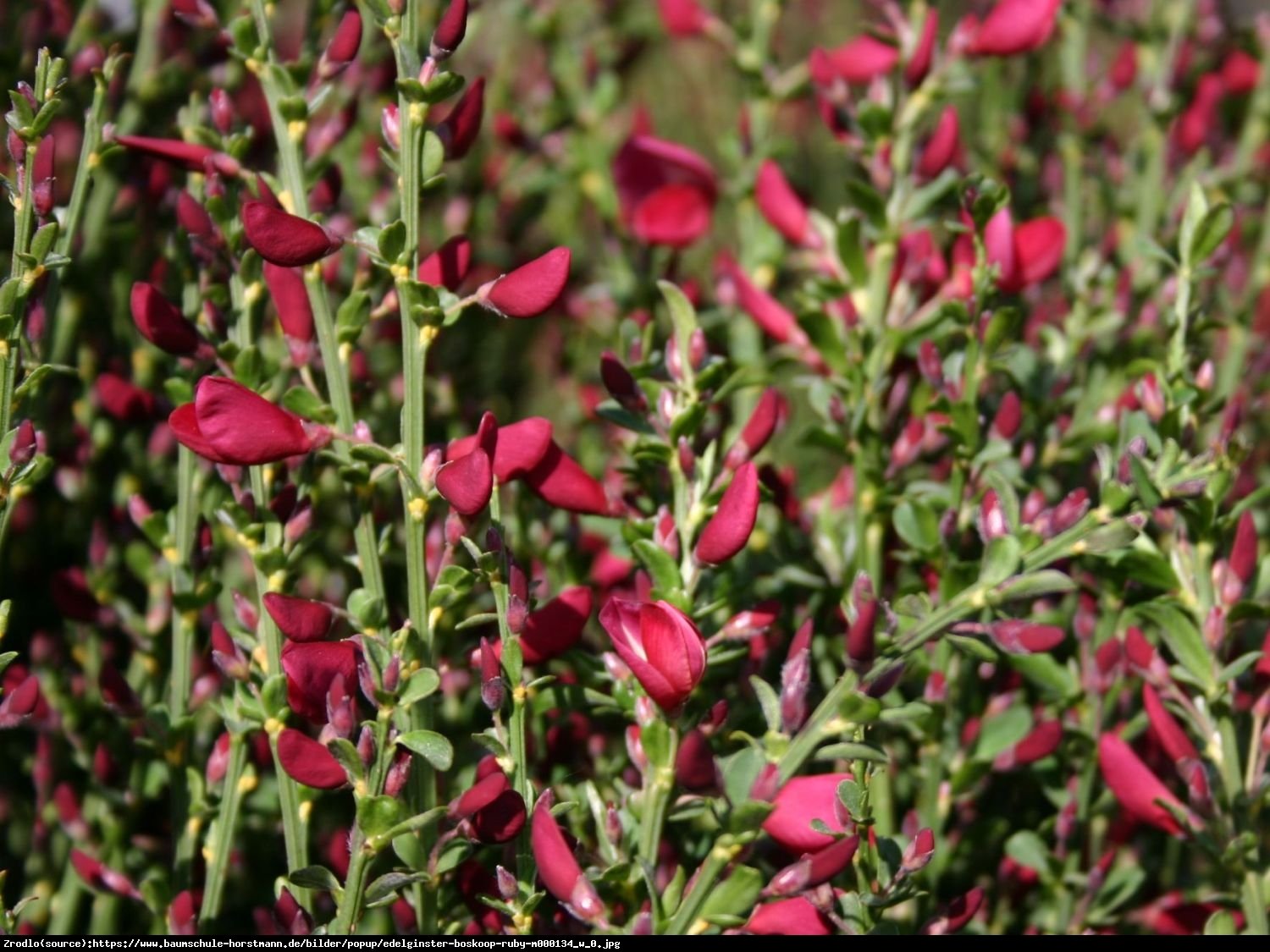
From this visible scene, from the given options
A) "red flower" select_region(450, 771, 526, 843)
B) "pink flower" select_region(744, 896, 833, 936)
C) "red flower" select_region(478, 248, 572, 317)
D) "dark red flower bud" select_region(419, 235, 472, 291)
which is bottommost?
"pink flower" select_region(744, 896, 833, 936)

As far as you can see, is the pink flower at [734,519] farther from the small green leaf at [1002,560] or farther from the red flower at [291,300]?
the red flower at [291,300]

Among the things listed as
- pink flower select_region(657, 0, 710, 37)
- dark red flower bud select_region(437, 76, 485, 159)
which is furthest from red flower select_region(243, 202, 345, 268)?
pink flower select_region(657, 0, 710, 37)

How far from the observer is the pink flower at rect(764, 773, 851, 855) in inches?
29.5

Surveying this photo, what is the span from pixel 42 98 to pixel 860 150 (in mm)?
653

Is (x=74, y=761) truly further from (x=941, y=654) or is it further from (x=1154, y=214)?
(x=1154, y=214)

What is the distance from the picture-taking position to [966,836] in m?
1.07

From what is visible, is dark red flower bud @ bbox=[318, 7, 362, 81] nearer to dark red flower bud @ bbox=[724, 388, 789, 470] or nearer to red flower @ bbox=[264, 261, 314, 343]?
red flower @ bbox=[264, 261, 314, 343]

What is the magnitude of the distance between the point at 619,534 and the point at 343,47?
1.24 feet

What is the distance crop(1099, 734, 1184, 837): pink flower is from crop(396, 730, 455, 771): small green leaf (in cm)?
48

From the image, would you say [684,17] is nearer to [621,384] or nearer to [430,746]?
[621,384]

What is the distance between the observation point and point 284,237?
28.2 inches

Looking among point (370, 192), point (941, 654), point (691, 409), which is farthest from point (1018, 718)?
point (370, 192)

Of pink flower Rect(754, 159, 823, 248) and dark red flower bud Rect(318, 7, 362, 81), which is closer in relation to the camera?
dark red flower bud Rect(318, 7, 362, 81)

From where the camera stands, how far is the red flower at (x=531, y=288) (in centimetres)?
75
